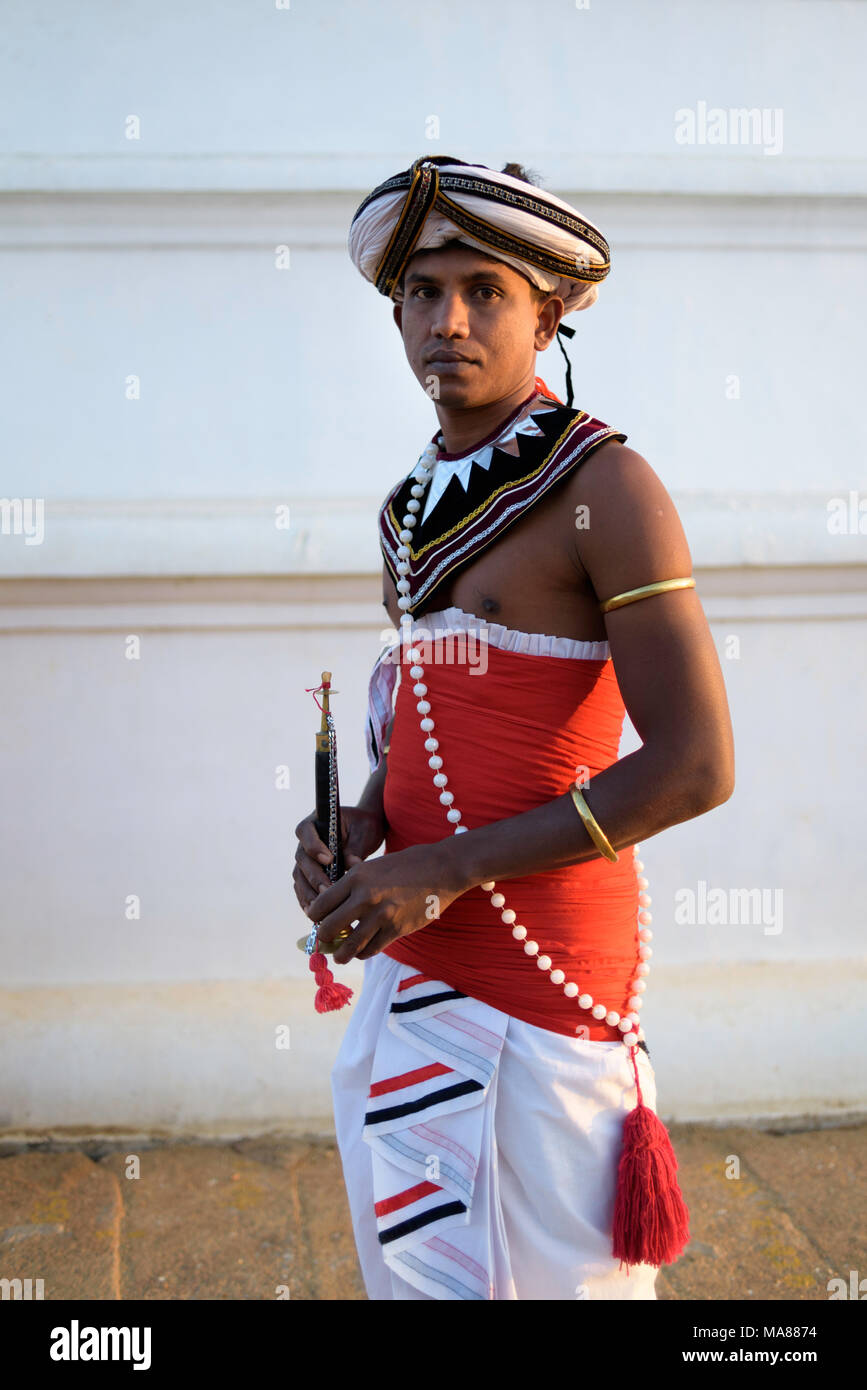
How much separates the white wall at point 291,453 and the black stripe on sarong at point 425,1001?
6.69 ft

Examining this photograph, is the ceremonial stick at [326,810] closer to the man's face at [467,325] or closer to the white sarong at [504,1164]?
the white sarong at [504,1164]

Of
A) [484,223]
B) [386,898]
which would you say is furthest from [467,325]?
[386,898]

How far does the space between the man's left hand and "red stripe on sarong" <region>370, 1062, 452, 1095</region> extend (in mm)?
268

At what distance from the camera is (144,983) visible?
12.8ft

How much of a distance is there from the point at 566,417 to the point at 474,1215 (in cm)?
124

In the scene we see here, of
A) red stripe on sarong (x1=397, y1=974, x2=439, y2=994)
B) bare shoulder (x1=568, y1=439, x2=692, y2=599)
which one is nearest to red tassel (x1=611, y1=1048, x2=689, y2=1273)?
red stripe on sarong (x1=397, y1=974, x2=439, y2=994)

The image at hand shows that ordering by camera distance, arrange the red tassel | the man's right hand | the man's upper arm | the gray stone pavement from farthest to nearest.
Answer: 1. the gray stone pavement
2. the man's right hand
3. the red tassel
4. the man's upper arm

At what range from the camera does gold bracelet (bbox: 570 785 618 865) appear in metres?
A: 1.64

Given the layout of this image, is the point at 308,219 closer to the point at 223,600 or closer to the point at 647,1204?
the point at 223,600

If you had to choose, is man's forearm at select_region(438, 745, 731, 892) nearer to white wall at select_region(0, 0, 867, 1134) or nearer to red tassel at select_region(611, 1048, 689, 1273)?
red tassel at select_region(611, 1048, 689, 1273)

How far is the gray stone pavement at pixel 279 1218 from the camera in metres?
3.13

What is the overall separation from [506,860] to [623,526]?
0.51m
